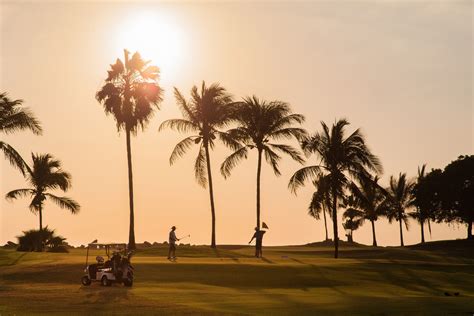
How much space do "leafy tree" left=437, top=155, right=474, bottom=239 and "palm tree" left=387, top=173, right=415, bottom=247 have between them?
7.97m

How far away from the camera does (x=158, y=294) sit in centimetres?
3766

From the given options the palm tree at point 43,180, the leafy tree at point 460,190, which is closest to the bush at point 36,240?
the palm tree at point 43,180

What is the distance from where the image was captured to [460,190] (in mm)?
112562

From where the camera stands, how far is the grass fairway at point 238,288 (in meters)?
33.9

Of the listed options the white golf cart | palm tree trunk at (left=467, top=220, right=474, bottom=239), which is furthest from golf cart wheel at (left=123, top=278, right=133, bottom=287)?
palm tree trunk at (left=467, top=220, right=474, bottom=239)

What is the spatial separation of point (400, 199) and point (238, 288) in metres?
83.0

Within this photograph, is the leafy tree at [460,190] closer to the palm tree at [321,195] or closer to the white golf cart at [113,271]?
the palm tree at [321,195]

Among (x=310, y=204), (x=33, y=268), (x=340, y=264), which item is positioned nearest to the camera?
(x=33, y=268)

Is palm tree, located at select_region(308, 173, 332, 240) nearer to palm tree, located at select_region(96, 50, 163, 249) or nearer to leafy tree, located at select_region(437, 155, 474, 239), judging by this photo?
palm tree, located at select_region(96, 50, 163, 249)

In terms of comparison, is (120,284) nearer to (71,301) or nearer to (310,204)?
(71,301)

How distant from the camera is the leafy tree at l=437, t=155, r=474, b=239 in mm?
111438

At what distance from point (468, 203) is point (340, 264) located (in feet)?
188

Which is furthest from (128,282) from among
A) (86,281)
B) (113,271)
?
(86,281)

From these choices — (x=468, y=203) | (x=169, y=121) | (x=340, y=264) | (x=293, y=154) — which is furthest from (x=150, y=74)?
(x=468, y=203)
